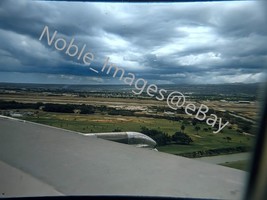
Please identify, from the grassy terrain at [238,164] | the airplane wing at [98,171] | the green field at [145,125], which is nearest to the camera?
the grassy terrain at [238,164]

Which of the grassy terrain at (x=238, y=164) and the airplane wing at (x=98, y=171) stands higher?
the grassy terrain at (x=238, y=164)

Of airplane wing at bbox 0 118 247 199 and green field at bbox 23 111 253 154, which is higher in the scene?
green field at bbox 23 111 253 154

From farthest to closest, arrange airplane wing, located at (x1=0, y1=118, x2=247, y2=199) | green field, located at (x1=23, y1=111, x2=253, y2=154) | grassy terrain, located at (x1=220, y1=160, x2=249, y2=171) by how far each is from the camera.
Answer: airplane wing, located at (x1=0, y1=118, x2=247, y2=199) < green field, located at (x1=23, y1=111, x2=253, y2=154) < grassy terrain, located at (x1=220, y1=160, x2=249, y2=171)

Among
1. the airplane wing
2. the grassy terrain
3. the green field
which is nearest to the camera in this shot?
the grassy terrain

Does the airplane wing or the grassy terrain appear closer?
the grassy terrain

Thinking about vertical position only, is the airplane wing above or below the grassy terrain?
below
